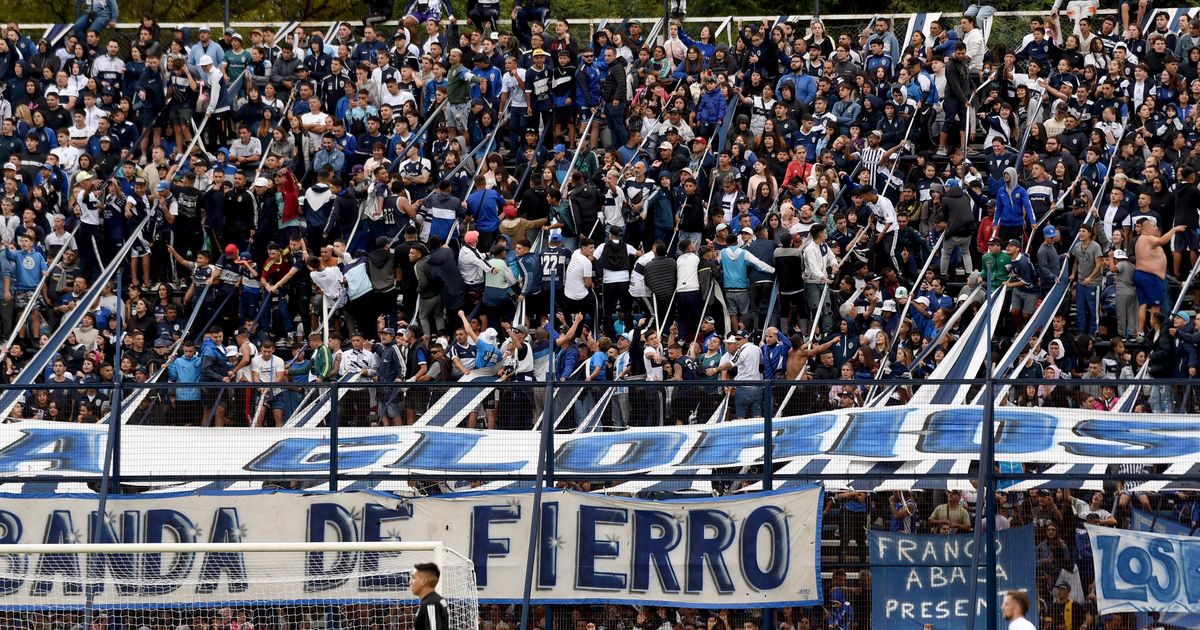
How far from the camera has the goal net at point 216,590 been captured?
15.4 m

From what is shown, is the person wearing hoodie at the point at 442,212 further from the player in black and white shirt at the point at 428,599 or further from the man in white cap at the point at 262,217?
the player in black and white shirt at the point at 428,599

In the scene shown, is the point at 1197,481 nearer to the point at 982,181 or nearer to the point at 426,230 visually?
the point at 982,181

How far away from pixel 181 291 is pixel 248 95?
4.44 m

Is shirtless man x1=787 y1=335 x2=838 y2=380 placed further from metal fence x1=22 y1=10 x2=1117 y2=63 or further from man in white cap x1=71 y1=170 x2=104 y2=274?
man in white cap x1=71 y1=170 x2=104 y2=274

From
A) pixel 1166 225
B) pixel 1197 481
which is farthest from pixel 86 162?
pixel 1197 481

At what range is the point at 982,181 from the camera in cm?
2491

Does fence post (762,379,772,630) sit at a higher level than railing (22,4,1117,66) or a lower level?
lower

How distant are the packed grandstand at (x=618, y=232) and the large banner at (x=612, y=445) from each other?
0.48ft

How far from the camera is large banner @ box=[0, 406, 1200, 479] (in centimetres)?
1567

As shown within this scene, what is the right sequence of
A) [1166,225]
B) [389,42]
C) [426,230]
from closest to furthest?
[1166,225] < [426,230] < [389,42]

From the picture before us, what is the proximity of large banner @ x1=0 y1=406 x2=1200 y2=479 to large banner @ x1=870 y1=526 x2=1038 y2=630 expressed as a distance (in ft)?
2.43

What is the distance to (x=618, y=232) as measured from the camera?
24047mm

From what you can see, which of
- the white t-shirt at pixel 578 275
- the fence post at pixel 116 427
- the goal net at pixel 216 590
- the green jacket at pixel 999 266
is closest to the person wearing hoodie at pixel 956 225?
the green jacket at pixel 999 266

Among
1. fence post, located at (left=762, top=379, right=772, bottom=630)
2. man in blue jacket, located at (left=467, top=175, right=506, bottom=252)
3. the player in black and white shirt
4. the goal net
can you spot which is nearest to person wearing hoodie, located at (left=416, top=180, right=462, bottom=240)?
man in blue jacket, located at (left=467, top=175, right=506, bottom=252)
